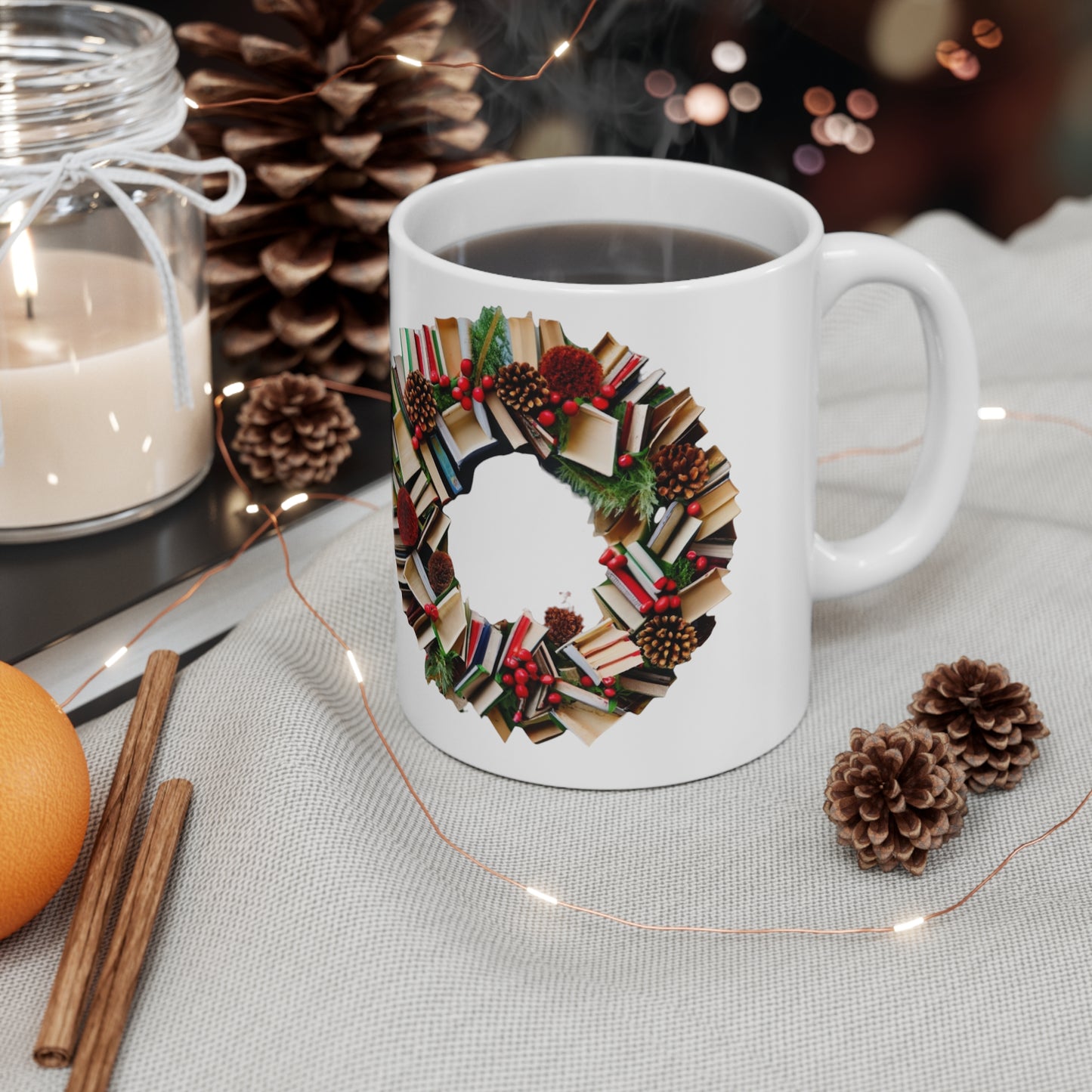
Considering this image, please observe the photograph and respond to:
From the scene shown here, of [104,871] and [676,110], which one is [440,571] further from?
[676,110]

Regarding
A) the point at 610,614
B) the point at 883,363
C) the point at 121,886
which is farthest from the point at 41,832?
the point at 883,363

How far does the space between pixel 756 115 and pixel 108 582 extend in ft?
2.32

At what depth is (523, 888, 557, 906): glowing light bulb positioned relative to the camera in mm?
475

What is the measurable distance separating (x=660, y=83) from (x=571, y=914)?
710mm

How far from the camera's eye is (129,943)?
429 millimetres

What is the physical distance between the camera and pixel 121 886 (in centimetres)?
47

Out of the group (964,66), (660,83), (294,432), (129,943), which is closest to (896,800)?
(129,943)

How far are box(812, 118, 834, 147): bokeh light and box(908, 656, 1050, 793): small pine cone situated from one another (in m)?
0.70

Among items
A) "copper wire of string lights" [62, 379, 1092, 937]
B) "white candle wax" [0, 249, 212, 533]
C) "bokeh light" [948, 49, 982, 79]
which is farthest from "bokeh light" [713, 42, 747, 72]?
"white candle wax" [0, 249, 212, 533]

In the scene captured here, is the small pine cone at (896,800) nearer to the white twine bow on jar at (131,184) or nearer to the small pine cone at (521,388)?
the small pine cone at (521,388)

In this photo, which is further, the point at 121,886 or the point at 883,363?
the point at 883,363

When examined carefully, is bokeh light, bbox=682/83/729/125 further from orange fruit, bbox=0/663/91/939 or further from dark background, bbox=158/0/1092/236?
orange fruit, bbox=0/663/91/939

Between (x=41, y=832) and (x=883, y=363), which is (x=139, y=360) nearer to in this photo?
(x=41, y=832)

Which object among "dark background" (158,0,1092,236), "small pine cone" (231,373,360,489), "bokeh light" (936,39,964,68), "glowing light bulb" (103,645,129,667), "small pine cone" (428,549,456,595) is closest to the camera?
"small pine cone" (428,549,456,595)
